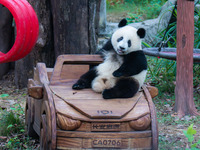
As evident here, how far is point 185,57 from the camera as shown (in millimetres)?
4062

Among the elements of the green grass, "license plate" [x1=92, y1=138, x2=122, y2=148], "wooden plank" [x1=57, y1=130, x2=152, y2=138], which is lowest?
"license plate" [x1=92, y1=138, x2=122, y2=148]

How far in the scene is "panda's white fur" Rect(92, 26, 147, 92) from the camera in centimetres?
280

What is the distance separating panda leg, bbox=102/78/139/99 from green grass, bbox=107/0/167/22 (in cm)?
613

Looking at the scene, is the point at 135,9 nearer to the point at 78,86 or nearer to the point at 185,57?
the point at 185,57

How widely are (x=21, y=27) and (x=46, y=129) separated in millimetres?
1065

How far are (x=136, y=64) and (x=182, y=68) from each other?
4.88ft

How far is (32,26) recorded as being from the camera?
308cm

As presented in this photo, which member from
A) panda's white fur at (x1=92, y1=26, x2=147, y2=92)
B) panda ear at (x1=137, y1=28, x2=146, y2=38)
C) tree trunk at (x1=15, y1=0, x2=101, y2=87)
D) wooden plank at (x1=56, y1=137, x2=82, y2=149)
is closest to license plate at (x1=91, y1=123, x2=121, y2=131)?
wooden plank at (x1=56, y1=137, x2=82, y2=149)

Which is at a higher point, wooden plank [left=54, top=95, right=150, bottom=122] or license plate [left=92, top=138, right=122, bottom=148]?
wooden plank [left=54, top=95, right=150, bottom=122]

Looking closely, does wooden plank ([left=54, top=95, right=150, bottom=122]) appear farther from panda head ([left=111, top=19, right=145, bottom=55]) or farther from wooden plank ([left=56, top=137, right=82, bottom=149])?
panda head ([left=111, top=19, right=145, bottom=55])

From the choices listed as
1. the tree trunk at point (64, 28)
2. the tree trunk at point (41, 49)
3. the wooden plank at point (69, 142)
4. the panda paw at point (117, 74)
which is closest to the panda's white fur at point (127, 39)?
the panda paw at point (117, 74)

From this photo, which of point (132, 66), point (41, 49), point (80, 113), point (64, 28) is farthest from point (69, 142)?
point (41, 49)

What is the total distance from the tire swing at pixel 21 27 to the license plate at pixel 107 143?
1.25m

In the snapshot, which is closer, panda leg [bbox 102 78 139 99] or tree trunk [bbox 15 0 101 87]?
panda leg [bbox 102 78 139 99]
